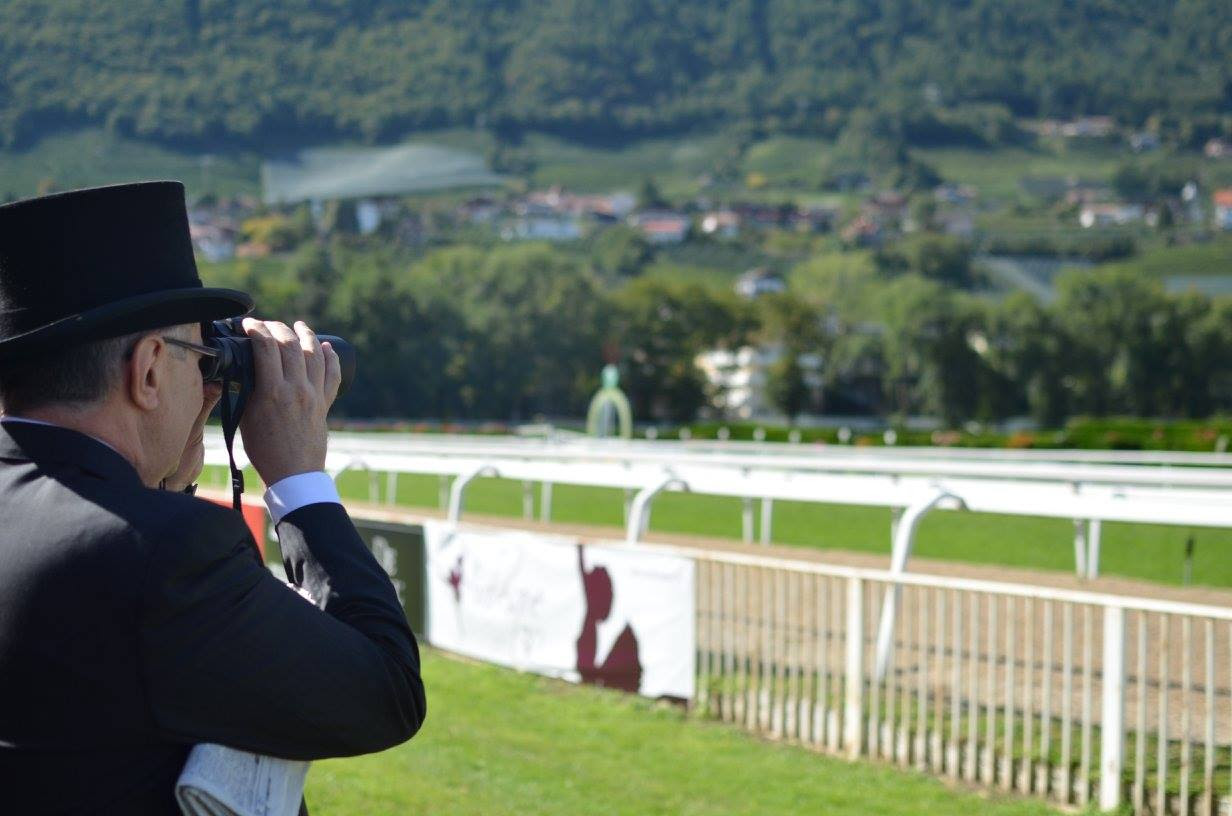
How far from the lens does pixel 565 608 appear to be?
9.33 meters

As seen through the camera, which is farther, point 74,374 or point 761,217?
point 761,217

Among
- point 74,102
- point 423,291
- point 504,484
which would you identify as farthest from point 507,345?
point 504,484

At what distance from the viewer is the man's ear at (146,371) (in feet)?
5.81

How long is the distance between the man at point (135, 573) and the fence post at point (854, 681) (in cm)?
580

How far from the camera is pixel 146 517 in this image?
1.67 meters

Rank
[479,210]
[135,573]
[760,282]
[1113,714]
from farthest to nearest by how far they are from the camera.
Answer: [479,210], [760,282], [1113,714], [135,573]

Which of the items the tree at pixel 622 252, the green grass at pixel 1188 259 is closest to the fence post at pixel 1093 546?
the green grass at pixel 1188 259

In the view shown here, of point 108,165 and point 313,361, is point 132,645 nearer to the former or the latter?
point 313,361

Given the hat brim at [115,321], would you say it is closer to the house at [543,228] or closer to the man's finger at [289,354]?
the man's finger at [289,354]

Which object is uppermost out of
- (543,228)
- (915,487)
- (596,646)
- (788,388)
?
(543,228)

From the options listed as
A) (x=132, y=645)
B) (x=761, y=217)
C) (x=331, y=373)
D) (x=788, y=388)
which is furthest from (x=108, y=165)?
A: (x=761, y=217)

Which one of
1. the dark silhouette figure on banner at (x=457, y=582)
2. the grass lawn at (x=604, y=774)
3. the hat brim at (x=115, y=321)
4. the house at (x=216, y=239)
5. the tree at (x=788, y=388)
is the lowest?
the tree at (x=788, y=388)

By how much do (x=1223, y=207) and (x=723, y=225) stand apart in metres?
61.3

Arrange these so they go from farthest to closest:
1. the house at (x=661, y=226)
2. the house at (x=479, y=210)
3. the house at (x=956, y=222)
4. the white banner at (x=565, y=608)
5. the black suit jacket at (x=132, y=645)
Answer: the house at (x=956, y=222) < the house at (x=479, y=210) < the house at (x=661, y=226) < the white banner at (x=565, y=608) < the black suit jacket at (x=132, y=645)
